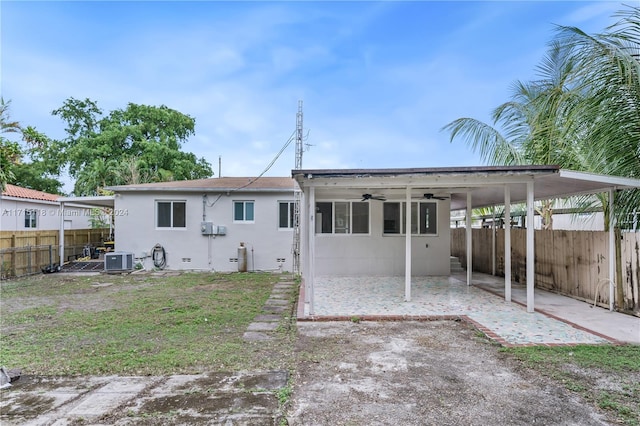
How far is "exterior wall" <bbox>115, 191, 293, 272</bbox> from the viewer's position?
40.3 ft

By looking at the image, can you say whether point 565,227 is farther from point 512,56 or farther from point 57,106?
point 57,106

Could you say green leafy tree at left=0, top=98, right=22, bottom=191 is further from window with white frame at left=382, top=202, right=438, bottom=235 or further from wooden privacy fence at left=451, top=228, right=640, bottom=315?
wooden privacy fence at left=451, top=228, right=640, bottom=315

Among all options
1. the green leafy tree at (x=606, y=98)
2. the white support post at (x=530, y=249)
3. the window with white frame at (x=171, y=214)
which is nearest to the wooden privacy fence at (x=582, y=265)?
the green leafy tree at (x=606, y=98)

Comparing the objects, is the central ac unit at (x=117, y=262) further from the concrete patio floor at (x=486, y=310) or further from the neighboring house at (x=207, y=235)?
the concrete patio floor at (x=486, y=310)

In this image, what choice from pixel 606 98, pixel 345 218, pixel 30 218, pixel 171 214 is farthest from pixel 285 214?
pixel 30 218

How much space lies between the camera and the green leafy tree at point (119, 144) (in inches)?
880

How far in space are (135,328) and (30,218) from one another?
14.3m

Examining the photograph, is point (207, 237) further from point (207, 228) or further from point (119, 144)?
point (119, 144)

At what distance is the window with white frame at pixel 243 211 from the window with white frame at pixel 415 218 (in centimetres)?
478

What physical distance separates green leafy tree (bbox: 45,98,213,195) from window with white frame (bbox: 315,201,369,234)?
16100 millimetres

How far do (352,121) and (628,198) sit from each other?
14682mm

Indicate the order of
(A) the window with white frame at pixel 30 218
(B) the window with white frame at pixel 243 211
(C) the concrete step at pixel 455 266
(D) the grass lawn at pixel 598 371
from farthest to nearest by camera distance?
(A) the window with white frame at pixel 30 218, (B) the window with white frame at pixel 243 211, (C) the concrete step at pixel 455 266, (D) the grass lawn at pixel 598 371

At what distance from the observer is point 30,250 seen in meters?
11.4

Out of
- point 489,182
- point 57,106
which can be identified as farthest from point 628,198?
point 57,106
